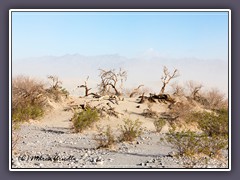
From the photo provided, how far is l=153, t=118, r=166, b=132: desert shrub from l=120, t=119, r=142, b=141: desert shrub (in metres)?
0.45

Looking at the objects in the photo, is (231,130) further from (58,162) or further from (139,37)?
(58,162)

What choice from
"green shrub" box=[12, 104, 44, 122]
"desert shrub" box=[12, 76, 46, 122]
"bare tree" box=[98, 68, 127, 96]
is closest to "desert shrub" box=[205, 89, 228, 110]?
"bare tree" box=[98, 68, 127, 96]

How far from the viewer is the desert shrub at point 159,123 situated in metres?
10.0

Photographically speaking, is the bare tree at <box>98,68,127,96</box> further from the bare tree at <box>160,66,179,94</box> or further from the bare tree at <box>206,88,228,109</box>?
the bare tree at <box>206,88,228,109</box>

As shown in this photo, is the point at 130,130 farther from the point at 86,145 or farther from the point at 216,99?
the point at 216,99

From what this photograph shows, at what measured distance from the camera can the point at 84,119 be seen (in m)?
10.4

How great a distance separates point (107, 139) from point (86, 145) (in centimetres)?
57

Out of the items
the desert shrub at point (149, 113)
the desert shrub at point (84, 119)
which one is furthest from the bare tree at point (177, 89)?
the desert shrub at point (84, 119)

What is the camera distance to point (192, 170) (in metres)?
7.69

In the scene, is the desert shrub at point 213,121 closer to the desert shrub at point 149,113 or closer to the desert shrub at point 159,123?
the desert shrub at point 159,123

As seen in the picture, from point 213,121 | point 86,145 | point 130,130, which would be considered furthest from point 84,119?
point 213,121

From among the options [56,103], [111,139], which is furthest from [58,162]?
[56,103]

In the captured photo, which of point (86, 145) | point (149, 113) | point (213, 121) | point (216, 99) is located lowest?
point (86, 145)
